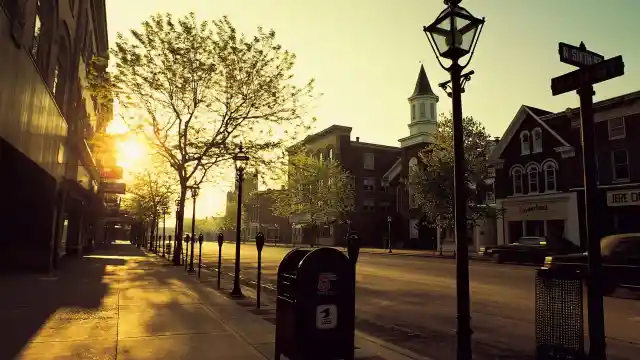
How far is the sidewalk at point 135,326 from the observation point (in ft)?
20.2

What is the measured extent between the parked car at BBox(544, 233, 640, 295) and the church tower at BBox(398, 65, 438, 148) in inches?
1652

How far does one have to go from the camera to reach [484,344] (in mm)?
7789

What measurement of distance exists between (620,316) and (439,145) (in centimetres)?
2567

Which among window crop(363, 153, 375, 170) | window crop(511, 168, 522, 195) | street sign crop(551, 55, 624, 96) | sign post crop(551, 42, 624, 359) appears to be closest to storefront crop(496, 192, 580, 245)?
window crop(511, 168, 522, 195)

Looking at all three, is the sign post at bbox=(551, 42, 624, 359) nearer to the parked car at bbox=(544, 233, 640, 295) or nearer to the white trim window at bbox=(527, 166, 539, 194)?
the parked car at bbox=(544, 233, 640, 295)

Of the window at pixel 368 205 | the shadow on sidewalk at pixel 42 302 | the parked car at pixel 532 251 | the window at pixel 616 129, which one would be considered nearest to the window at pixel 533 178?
the window at pixel 616 129

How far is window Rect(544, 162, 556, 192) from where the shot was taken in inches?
1346

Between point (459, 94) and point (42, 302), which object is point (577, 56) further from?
point (42, 302)

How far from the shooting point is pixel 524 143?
120 feet

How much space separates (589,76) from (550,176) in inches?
1294

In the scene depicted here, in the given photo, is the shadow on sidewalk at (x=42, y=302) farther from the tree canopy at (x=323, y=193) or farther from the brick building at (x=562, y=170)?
the tree canopy at (x=323, y=193)

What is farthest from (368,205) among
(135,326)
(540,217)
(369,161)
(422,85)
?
(135,326)

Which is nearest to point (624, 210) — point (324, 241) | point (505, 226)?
point (505, 226)

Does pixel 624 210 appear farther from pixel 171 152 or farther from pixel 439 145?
pixel 171 152
